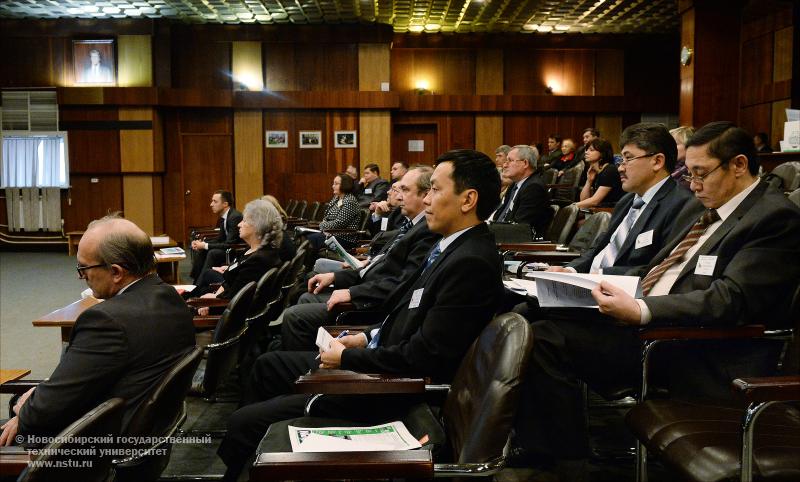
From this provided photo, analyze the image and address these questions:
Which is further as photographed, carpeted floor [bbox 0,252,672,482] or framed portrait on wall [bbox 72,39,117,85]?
framed portrait on wall [bbox 72,39,117,85]

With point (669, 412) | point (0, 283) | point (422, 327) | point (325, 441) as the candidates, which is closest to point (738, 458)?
point (669, 412)

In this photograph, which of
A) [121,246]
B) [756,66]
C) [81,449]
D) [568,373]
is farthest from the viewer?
[756,66]

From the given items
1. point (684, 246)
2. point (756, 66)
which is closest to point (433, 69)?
point (756, 66)

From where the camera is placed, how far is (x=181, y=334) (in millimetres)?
2203

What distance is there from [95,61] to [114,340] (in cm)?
1256

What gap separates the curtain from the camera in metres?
13.2

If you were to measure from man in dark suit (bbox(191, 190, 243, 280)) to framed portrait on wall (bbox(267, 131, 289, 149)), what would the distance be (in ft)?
17.5

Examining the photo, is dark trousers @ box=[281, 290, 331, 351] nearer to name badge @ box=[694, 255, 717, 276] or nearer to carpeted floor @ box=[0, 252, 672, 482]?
carpeted floor @ box=[0, 252, 672, 482]

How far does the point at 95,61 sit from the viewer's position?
43.1 ft

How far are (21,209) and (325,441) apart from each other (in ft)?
44.3

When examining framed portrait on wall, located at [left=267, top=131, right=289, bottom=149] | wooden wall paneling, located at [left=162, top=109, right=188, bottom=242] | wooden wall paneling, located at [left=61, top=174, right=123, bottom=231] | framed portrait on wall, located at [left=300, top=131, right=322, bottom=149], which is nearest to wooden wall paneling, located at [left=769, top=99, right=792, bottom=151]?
framed portrait on wall, located at [left=300, top=131, right=322, bottom=149]

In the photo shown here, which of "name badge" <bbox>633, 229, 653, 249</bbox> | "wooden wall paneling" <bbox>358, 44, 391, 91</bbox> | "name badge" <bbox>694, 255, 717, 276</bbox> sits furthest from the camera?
"wooden wall paneling" <bbox>358, 44, 391, 91</bbox>

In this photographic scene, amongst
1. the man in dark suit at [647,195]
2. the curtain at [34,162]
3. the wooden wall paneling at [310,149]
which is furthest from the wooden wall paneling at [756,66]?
the curtain at [34,162]

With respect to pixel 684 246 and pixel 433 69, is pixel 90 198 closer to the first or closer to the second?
pixel 433 69
